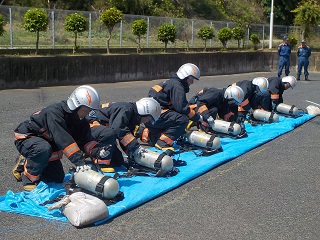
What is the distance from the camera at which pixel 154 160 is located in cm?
667

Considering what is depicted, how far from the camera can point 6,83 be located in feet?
49.9

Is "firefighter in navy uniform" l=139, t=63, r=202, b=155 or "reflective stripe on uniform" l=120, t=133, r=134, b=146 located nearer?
"reflective stripe on uniform" l=120, t=133, r=134, b=146

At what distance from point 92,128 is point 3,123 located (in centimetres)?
392

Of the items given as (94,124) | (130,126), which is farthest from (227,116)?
(94,124)

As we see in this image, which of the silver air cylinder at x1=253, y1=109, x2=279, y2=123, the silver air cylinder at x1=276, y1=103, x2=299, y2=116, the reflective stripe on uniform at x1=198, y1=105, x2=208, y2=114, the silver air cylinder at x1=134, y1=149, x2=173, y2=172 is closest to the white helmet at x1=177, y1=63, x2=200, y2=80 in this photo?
the reflective stripe on uniform at x1=198, y1=105, x2=208, y2=114

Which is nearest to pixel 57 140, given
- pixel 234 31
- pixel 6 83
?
pixel 6 83

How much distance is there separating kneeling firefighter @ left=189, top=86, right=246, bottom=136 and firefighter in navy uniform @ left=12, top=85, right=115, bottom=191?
372 cm

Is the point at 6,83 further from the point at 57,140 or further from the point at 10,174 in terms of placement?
the point at 57,140

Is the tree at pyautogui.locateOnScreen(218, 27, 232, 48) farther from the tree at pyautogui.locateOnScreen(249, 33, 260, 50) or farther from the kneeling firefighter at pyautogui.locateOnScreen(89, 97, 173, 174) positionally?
the kneeling firefighter at pyautogui.locateOnScreen(89, 97, 173, 174)

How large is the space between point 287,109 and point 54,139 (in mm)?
7817

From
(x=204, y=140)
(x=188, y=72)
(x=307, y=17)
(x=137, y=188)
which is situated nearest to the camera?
(x=137, y=188)

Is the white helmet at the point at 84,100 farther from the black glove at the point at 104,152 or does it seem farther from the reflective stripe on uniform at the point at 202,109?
the reflective stripe on uniform at the point at 202,109

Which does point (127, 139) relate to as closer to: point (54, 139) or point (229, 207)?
point (54, 139)

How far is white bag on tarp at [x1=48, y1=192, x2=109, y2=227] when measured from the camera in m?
4.87
